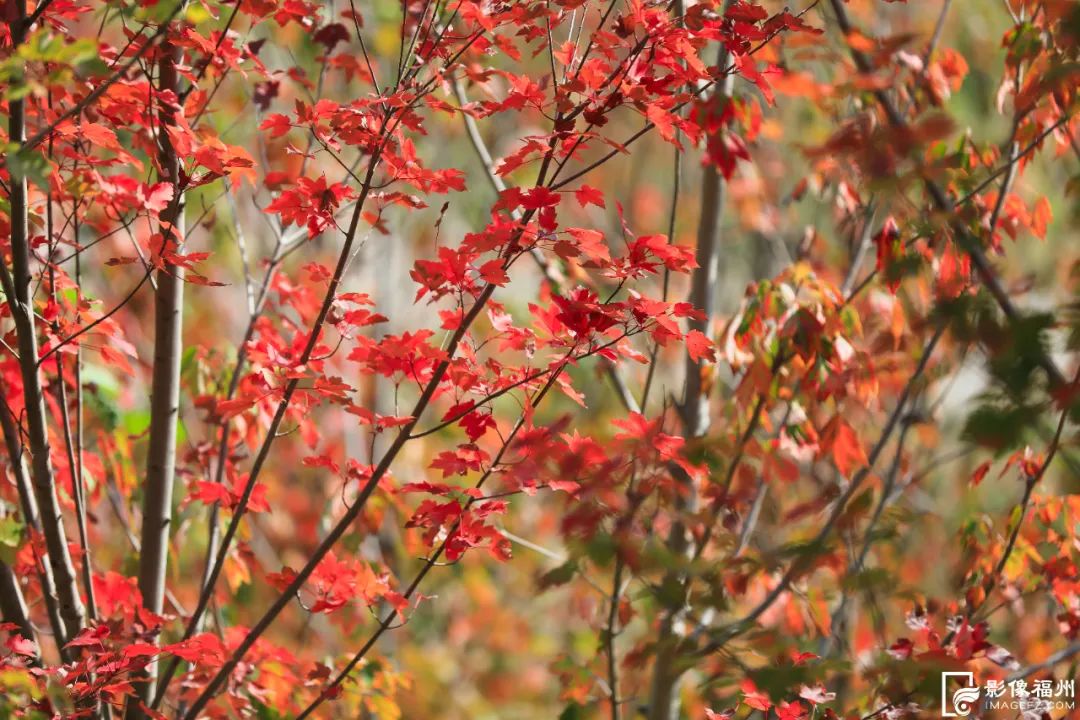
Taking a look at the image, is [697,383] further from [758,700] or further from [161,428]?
[161,428]

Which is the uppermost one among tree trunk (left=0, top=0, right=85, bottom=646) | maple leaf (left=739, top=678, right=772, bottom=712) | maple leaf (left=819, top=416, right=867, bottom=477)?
maple leaf (left=819, top=416, right=867, bottom=477)

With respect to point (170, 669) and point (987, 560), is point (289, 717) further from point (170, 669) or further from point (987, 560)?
point (987, 560)

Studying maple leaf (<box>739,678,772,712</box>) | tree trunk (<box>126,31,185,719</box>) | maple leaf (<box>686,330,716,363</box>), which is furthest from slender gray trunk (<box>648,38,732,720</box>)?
tree trunk (<box>126,31,185,719</box>)

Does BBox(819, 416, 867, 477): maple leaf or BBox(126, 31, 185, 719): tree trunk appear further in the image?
BBox(819, 416, 867, 477): maple leaf

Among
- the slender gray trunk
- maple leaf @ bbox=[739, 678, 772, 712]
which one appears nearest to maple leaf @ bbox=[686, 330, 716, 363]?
maple leaf @ bbox=[739, 678, 772, 712]

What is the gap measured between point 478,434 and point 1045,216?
1699mm

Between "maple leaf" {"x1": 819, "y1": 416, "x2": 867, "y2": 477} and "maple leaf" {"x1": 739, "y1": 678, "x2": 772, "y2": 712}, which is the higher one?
"maple leaf" {"x1": 819, "y1": 416, "x2": 867, "y2": 477}

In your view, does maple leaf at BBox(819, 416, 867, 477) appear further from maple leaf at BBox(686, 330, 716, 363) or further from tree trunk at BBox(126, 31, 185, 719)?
tree trunk at BBox(126, 31, 185, 719)

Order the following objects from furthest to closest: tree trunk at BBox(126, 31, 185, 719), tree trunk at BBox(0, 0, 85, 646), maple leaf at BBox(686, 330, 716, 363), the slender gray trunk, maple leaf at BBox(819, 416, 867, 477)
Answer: the slender gray trunk < maple leaf at BBox(819, 416, 867, 477) < tree trunk at BBox(126, 31, 185, 719) < maple leaf at BBox(686, 330, 716, 363) < tree trunk at BBox(0, 0, 85, 646)

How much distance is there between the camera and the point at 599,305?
180cm

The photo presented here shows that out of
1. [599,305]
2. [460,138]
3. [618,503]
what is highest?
[460,138]

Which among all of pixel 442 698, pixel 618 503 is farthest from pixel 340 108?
pixel 442 698

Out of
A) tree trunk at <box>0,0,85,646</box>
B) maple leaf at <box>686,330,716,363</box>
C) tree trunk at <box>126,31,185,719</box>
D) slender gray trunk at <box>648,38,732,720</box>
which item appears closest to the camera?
tree trunk at <box>0,0,85,646</box>

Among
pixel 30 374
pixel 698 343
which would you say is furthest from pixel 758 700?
pixel 30 374
